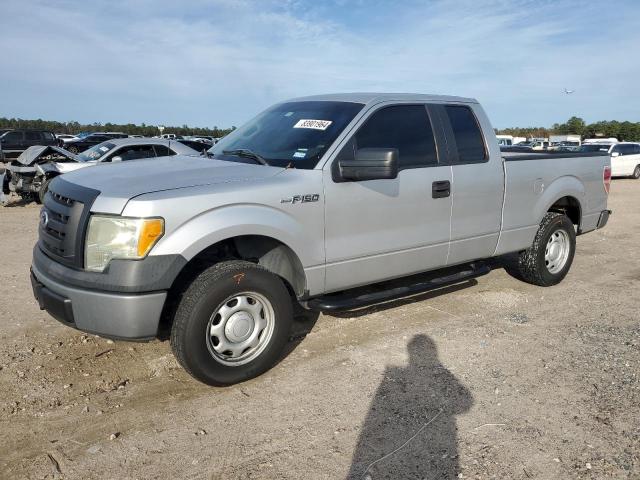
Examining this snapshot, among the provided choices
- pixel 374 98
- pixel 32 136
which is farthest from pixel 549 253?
pixel 32 136

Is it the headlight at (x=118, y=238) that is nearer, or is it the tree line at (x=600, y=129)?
the headlight at (x=118, y=238)

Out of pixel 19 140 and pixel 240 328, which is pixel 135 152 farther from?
pixel 19 140


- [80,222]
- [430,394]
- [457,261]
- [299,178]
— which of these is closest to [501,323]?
[457,261]

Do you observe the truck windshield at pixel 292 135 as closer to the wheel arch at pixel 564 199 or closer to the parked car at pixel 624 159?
the wheel arch at pixel 564 199

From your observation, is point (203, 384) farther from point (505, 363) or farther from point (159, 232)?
point (505, 363)

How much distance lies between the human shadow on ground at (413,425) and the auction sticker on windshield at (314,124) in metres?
1.95

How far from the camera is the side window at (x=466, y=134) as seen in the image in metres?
4.83

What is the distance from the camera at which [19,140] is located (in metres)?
27.2

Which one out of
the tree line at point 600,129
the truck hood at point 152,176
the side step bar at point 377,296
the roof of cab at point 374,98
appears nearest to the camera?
the truck hood at point 152,176

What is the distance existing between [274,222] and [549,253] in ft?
12.3

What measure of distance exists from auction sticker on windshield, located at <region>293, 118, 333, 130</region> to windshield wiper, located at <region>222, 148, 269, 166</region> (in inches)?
17.5

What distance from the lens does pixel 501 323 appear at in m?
4.87

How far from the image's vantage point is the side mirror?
3.70 meters

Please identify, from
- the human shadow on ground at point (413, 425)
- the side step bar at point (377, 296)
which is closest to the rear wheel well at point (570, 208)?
the side step bar at point (377, 296)
